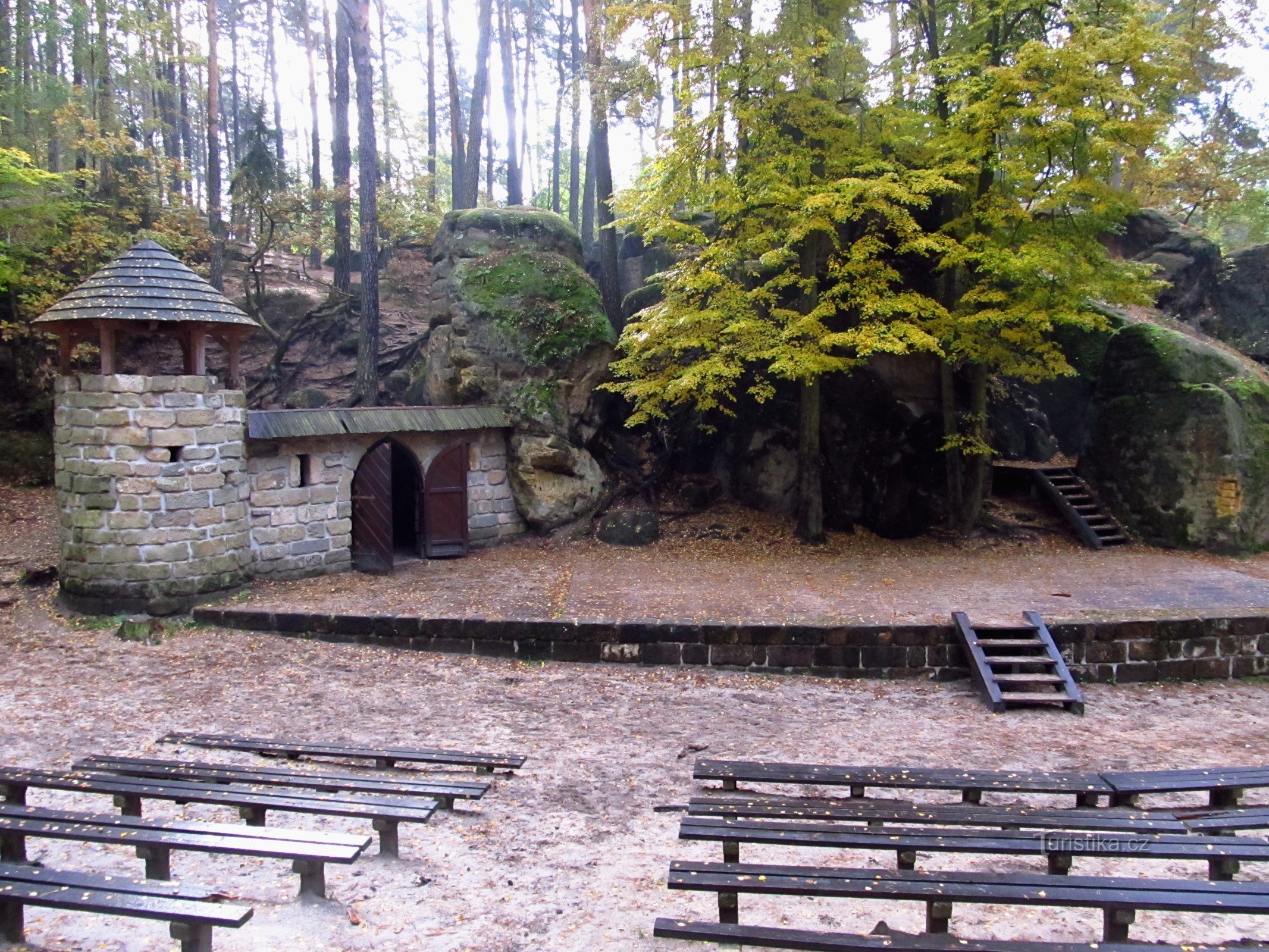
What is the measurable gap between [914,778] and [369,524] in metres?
8.64

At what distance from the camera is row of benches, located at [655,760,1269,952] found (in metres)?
3.21

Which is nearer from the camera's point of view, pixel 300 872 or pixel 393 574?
pixel 300 872

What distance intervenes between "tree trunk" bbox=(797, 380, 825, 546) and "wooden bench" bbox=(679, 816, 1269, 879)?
917cm

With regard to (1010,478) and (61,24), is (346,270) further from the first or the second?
(1010,478)

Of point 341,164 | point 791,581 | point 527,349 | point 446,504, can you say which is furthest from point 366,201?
point 791,581

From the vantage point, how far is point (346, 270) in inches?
741

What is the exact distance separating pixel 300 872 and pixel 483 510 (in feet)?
31.2

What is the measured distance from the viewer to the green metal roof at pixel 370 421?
1056 cm

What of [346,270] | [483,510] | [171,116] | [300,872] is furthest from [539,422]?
[171,116]

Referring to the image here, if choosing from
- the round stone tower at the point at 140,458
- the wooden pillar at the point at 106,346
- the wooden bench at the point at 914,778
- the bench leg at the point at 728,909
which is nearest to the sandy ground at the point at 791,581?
the round stone tower at the point at 140,458

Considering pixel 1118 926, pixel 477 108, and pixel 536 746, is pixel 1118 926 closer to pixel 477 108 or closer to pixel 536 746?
pixel 536 746

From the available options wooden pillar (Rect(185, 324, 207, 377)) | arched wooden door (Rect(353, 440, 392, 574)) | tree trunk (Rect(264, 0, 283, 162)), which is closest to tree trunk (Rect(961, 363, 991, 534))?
arched wooden door (Rect(353, 440, 392, 574))

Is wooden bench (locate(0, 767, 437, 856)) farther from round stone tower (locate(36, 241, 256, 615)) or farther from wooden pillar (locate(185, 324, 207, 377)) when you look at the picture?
wooden pillar (locate(185, 324, 207, 377))

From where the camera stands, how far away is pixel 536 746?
22.2 feet
